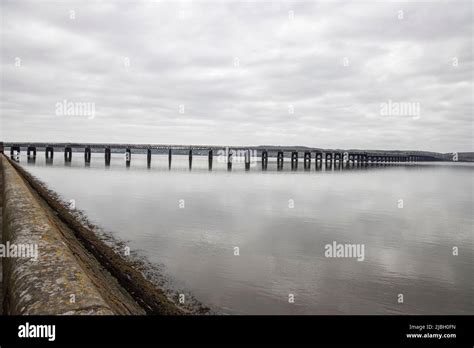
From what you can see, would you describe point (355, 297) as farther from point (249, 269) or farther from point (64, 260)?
point (64, 260)

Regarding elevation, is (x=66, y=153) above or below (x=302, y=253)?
above

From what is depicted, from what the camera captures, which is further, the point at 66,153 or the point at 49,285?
the point at 66,153

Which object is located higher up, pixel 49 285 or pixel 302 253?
pixel 49 285

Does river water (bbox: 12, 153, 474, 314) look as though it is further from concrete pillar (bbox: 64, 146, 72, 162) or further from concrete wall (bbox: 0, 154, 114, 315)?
concrete pillar (bbox: 64, 146, 72, 162)

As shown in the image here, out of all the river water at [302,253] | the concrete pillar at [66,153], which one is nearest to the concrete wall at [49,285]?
the river water at [302,253]

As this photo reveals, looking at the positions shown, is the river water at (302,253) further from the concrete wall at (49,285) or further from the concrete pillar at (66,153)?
the concrete pillar at (66,153)

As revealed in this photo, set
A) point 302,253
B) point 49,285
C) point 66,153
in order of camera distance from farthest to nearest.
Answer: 1. point 66,153
2. point 302,253
3. point 49,285

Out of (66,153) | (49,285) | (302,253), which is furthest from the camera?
(66,153)

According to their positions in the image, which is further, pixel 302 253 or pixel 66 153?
pixel 66 153

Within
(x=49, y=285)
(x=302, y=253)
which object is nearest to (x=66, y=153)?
(x=302, y=253)

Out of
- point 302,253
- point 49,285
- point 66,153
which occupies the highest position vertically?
point 66,153

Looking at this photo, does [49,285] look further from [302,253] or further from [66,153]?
[66,153]

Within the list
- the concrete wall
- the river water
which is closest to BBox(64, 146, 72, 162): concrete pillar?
the river water

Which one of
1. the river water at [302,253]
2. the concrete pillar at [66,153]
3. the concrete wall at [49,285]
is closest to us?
the concrete wall at [49,285]
